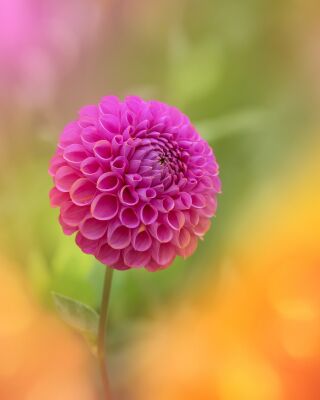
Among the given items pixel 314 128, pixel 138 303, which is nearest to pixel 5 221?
pixel 138 303

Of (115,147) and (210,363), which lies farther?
(210,363)

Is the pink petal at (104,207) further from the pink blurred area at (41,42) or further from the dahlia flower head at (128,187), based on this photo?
the pink blurred area at (41,42)

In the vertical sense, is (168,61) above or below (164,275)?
above

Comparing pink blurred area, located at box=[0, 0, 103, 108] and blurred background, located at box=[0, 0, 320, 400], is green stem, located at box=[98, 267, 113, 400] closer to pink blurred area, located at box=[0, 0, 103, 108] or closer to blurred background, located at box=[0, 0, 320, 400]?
blurred background, located at box=[0, 0, 320, 400]

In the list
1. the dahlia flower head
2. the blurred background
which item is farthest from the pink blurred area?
the dahlia flower head

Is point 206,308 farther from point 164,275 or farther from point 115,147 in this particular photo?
point 115,147

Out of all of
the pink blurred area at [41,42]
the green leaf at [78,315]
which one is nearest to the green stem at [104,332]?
the green leaf at [78,315]
